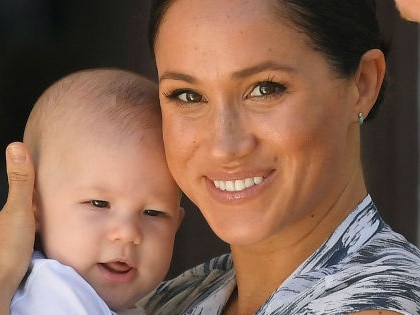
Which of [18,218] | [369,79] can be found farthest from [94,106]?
[369,79]

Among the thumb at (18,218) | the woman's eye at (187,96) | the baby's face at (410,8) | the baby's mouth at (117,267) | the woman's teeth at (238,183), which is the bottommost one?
the baby's mouth at (117,267)

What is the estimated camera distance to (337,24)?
250cm

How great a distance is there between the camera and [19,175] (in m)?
2.59

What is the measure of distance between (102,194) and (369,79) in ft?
2.25

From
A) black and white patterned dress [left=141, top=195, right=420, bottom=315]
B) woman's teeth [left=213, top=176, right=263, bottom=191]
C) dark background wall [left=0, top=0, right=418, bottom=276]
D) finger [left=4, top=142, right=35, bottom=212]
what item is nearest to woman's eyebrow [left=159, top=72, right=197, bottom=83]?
woman's teeth [left=213, top=176, right=263, bottom=191]

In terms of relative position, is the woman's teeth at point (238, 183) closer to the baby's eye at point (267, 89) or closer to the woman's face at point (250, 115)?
the woman's face at point (250, 115)

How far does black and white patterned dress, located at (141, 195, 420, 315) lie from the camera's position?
7.16 feet

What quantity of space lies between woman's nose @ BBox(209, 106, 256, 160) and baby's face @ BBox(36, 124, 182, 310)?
0.27 metres

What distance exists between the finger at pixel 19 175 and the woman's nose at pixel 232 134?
472mm

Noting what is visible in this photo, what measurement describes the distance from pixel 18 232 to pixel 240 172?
54 cm

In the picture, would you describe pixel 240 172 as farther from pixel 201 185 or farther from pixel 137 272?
pixel 137 272

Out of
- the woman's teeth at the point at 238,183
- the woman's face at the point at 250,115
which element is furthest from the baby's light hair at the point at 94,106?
the woman's teeth at the point at 238,183

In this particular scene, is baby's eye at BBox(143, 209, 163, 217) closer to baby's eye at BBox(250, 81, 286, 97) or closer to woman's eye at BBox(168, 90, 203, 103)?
woman's eye at BBox(168, 90, 203, 103)

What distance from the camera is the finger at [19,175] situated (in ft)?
8.45
